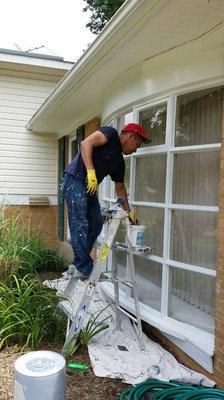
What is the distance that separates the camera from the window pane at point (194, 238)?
346cm

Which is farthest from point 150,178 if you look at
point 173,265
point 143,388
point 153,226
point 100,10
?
point 100,10


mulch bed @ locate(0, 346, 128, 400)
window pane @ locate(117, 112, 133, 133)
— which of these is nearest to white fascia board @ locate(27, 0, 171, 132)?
window pane @ locate(117, 112, 133, 133)

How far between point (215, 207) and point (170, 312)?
1.15m

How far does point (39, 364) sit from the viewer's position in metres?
2.54

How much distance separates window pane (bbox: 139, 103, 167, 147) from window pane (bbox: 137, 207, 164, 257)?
2.30 ft

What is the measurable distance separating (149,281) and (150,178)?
3.53 feet

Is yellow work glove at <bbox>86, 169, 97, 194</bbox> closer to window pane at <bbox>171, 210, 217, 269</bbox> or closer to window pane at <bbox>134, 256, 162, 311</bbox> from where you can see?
window pane at <bbox>171, 210, 217, 269</bbox>

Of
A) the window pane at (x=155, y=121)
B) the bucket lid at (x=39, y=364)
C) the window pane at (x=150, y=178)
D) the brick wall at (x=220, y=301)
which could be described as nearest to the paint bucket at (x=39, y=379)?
the bucket lid at (x=39, y=364)

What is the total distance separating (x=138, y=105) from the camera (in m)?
4.47

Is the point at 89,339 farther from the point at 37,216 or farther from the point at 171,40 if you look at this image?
the point at 37,216

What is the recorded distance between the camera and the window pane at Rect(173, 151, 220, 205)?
346 cm

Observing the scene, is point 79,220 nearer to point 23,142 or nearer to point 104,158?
point 104,158

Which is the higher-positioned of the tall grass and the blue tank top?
the blue tank top

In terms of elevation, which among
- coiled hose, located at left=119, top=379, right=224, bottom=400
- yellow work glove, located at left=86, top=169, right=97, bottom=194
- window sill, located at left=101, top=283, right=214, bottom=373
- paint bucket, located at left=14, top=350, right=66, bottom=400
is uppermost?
yellow work glove, located at left=86, top=169, right=97, bottom=194
